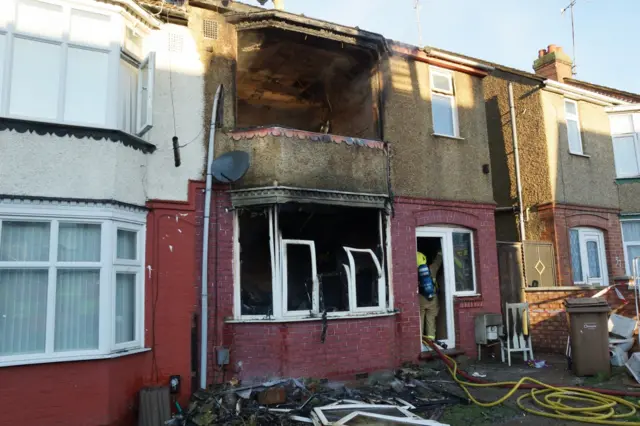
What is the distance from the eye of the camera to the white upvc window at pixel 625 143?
569 inches

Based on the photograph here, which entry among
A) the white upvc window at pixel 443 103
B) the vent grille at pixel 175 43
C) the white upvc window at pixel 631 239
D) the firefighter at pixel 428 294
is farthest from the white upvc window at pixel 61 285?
the white upvc window at pixel 631 239

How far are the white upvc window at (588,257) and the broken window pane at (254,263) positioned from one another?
822 centimetres

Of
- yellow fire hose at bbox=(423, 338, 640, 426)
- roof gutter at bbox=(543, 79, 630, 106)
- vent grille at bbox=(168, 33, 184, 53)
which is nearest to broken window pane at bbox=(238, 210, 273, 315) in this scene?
vent grille at bbox=(168, 33, 184, 53)

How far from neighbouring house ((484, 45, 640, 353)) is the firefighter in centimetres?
217

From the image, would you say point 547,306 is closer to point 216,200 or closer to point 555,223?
point 555,223

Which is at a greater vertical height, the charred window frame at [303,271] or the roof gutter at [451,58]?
the roof gutter at [451,58]

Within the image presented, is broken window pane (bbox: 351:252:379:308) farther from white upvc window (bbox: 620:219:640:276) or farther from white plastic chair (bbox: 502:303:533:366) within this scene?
white upvc window (bbox: 620:219:640:276)

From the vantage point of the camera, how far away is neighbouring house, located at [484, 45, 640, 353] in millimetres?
12391

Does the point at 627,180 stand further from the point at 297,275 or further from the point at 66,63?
the point at 66,63

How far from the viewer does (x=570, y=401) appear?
7.11 metres

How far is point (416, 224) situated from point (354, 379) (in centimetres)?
318

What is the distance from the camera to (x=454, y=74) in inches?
420

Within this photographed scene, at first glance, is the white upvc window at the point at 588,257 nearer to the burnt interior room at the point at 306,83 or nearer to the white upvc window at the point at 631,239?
the white upvc window at the point at 631,239

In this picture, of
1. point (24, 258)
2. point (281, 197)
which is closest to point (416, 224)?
point (281, 197)
